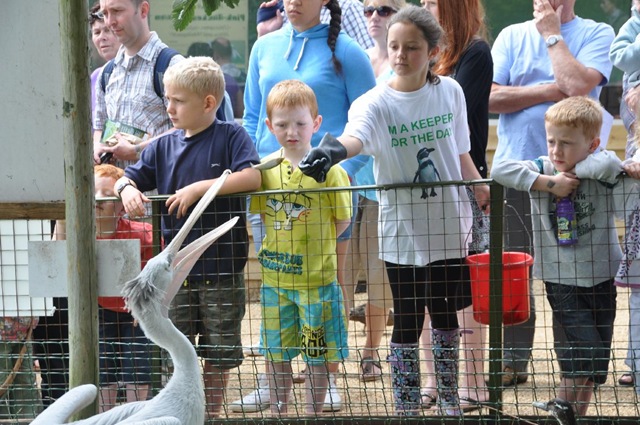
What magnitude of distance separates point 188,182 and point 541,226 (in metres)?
1.92

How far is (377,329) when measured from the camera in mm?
6539

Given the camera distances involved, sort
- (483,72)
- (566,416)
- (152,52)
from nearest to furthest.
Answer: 1. (566,416)
2. (483,72)
3. (152,52)

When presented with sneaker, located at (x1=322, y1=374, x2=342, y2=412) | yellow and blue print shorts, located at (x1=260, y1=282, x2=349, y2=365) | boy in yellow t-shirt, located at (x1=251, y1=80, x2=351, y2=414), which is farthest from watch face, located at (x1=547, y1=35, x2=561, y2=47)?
sneaker, located at (x1=322, y1=374, x2=342, y2=412)

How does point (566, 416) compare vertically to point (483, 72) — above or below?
below

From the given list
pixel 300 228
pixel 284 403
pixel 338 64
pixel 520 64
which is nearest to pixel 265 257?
pixel 300 228

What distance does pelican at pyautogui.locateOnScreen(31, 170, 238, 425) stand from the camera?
163 inches

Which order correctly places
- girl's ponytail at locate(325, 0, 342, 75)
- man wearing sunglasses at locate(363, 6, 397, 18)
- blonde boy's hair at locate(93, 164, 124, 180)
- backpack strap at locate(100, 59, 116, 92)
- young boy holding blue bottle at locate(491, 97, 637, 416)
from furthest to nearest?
1. man wearing sunglasses at locate(363, 6, 397, 18)
2. backpack strap at locate(100, 59, 116, 92)
3. girl's ponytail at locate(325, 0, 342, 75)
4. blonde boy's hair at locate(93, 164, 124, 180)
5. young boy holding blue bottle at locate(491, 97, 637, 416)

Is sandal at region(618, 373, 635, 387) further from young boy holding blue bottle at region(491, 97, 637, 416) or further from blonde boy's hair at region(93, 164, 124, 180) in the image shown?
blonde boy's hair at region(93, 164, 124, 180)

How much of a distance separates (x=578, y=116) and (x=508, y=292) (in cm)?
100

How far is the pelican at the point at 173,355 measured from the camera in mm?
4129

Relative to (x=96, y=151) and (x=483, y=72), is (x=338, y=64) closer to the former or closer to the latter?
(x=483, y=72)

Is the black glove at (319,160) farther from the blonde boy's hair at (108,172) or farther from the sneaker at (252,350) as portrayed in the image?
the blonde boy's hair at (108,172)

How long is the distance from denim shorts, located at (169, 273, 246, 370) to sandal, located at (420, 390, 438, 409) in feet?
3.34

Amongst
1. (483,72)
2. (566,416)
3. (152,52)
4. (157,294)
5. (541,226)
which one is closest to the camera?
(157,294)
